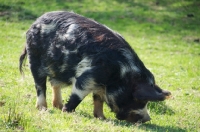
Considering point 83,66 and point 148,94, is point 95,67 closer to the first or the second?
point 83,66

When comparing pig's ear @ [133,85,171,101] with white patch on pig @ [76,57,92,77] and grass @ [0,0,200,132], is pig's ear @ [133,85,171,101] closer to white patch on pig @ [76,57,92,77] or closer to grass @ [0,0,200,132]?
grass @ [0,0,200,132]

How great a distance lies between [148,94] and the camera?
6793 mm

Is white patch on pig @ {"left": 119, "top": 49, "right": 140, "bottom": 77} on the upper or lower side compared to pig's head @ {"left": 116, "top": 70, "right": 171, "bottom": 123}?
upper

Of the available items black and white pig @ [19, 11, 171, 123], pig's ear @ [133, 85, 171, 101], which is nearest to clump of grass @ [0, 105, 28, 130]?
black and white pig @ [19, 11, 171, 123]

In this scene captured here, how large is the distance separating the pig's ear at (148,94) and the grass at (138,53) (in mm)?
507

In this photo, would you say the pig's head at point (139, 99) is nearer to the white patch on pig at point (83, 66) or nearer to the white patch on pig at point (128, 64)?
the white patch on pig at point (128, 64)

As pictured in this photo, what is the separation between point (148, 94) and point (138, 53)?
38.3 feet

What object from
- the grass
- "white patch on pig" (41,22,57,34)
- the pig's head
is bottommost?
the grass

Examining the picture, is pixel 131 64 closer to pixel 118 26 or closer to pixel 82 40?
pixel 82 40

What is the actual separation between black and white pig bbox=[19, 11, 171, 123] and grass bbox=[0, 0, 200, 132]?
359mm

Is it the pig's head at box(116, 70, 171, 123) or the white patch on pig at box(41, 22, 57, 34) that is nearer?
the pig's head at box(116, 70, 171, 123)

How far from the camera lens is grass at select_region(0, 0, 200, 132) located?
6.41 metres

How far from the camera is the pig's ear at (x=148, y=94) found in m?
6.70

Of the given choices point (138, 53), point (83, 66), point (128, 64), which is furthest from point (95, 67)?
point (138, 53)
